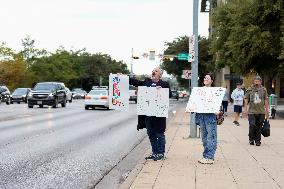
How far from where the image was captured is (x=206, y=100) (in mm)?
11227

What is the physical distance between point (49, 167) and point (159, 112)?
7.55 feet

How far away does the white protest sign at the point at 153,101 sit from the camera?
36.7 ft

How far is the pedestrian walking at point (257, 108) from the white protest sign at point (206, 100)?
3.17m

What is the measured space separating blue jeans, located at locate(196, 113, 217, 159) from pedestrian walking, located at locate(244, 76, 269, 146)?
3.50m

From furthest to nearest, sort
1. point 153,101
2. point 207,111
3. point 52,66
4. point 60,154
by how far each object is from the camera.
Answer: point 52,66 → point 60,154 → point 153,101 → point 207,111

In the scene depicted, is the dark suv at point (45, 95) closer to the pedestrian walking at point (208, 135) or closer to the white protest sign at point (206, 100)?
the white protest sign at point (206, 100)

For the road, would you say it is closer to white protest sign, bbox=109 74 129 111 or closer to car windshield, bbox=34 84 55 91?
white protest sign, bbox=109 74 129 111

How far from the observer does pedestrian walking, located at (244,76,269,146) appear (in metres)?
14.3

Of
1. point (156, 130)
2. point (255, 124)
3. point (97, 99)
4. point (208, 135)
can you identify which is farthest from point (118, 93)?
point (97, 99)

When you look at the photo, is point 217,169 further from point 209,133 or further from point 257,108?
point 257,108

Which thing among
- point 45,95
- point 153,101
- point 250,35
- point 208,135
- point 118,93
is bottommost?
point 45,95

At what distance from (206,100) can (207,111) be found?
0.86 feet

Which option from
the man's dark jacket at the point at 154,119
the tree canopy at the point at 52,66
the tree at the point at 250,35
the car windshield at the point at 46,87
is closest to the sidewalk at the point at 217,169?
the man's dark jacket at the point at 154,119

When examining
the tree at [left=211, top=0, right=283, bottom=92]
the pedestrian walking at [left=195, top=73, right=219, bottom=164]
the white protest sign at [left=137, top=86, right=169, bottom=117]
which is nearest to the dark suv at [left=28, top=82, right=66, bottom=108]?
the tree at [left=211, top=0, right=283, bottom=92]
